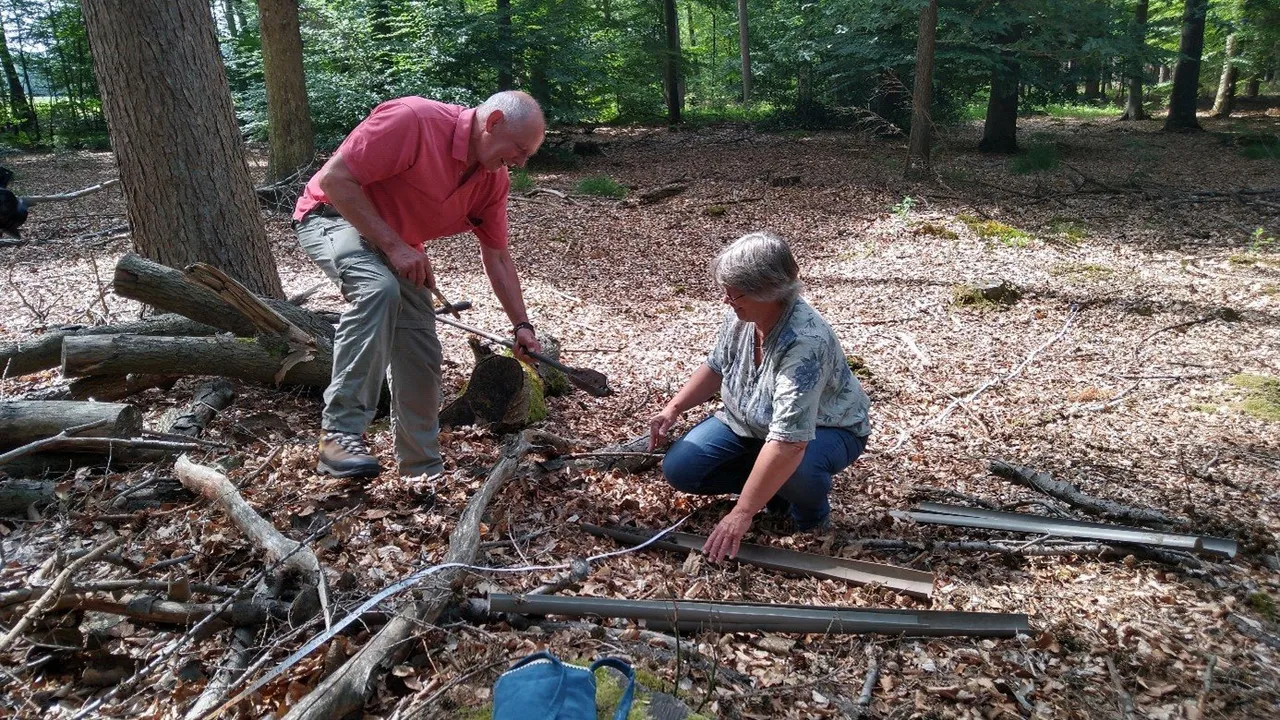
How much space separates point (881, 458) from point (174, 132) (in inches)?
168

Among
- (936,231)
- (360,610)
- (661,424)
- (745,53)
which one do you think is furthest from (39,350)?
(745,53)

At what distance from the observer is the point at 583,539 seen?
315 cm

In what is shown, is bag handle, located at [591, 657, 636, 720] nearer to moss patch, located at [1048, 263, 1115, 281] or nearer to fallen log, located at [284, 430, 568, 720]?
fallen log, located at [284, 430, 568, 720]

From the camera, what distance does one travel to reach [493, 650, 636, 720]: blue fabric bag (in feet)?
6.28

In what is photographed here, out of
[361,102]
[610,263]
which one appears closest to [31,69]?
[361,102]

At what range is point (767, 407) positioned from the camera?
10.6 feet

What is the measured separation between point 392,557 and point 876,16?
40.1 feet

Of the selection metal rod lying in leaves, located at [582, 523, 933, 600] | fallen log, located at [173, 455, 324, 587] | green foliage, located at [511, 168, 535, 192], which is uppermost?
green foliage, located at [511, 168, 535, 192]

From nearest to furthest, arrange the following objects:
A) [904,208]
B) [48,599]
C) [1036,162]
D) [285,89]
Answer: [48,599]
[285,89]
[904,208]
[1036,162]

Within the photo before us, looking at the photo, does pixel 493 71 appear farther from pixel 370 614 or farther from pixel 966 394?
pixel 370 614

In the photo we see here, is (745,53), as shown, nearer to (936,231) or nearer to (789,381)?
(936,231)

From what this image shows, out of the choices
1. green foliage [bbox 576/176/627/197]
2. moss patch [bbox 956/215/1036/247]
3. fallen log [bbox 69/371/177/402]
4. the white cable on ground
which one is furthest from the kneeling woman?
green foliage [bbox 576/176/627/197]

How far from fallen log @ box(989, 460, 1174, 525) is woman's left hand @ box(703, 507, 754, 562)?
1.66 m

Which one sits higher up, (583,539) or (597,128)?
(597,128)
